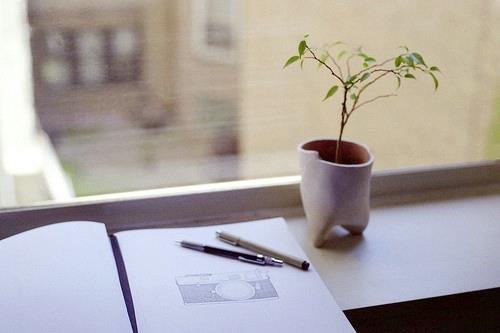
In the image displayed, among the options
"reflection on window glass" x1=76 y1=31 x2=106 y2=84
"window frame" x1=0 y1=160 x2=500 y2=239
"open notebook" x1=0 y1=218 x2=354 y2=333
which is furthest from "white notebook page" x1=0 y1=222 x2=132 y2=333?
"reflection on window glass" x1=76 y1=31 x2=106 y2=84

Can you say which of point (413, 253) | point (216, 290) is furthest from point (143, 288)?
→ point (413, 253)

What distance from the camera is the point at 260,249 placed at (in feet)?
3.32

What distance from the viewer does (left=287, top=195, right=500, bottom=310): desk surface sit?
99cm

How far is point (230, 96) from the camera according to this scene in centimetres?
117

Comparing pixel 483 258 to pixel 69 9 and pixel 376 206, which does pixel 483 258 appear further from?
pixel 69 9

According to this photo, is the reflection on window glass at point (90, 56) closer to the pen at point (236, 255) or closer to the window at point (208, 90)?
the window at point (208, 90)

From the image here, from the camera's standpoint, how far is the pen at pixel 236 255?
0.99m

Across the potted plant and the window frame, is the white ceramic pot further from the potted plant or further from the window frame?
the window frame

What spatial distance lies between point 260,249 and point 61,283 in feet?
0.90

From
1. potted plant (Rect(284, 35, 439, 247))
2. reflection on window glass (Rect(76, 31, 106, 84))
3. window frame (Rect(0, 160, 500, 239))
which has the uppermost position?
reflection on window glass (Rect(76, 31, 106, 84))

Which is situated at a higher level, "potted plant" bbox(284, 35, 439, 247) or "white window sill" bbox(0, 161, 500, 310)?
"potted plant" bbox(284, 35, 439, 247)

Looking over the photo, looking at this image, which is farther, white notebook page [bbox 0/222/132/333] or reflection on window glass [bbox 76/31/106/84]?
reflection on window glass [bbox 76/31/106/84]

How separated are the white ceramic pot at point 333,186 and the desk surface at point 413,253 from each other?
0.13 ft

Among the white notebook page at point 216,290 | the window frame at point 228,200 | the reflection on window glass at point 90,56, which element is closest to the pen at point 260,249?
the white notebook page at point 216,290
